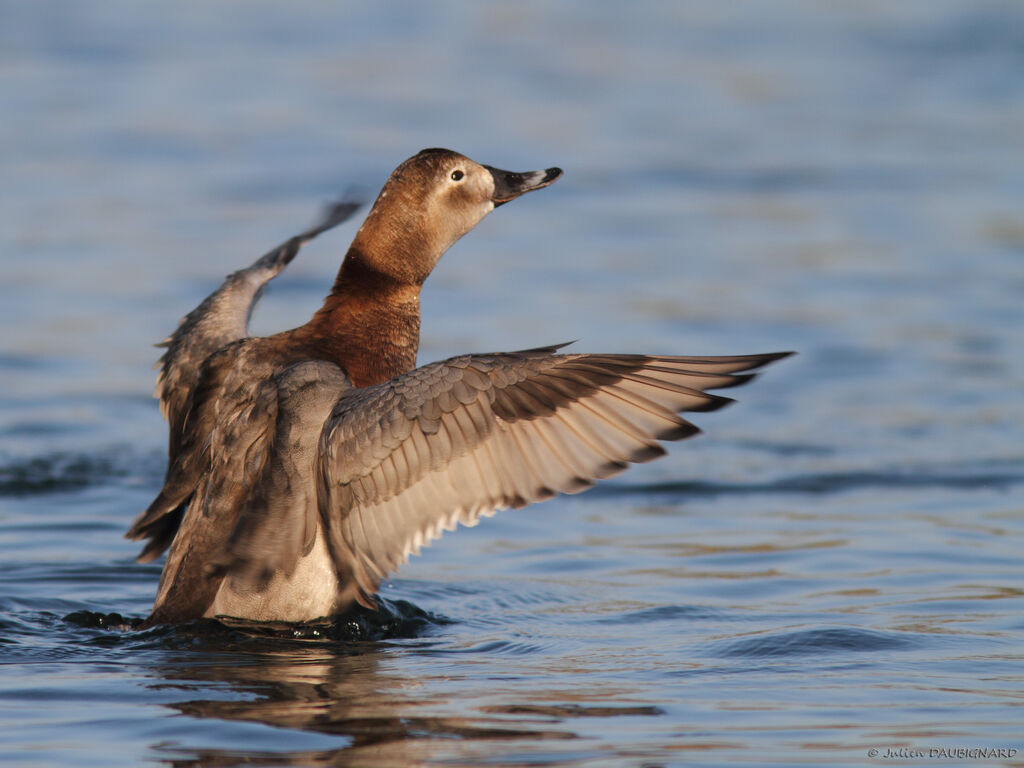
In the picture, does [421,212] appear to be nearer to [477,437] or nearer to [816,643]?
[477,437]

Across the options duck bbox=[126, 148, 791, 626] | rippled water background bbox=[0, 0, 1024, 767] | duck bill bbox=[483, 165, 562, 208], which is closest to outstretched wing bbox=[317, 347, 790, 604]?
duck bbox=[126, 148, 791, 626]

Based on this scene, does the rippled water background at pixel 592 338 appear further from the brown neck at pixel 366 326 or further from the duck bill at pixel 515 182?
the duck bill at pixel 515 182

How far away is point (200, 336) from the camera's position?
622 cm

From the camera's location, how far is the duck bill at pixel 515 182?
20.3 feet

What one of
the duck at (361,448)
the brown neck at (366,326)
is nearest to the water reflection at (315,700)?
the duck at (361,448)

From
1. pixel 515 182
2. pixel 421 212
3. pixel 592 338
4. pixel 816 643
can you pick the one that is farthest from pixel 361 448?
pixel 592 338

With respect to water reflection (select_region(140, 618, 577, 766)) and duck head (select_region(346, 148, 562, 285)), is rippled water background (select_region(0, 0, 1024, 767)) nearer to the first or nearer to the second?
water reflection (select_region(140, 618, 577, 766))

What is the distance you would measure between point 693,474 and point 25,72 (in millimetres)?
11640

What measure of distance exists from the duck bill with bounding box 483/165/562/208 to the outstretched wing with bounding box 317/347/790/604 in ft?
5.04

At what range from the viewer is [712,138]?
15.1 meters

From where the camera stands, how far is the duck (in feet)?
15.4

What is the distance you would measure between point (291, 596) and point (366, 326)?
113cm

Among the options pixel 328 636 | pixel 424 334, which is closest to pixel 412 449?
pixel 328 636

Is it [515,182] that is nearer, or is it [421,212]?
[421,212]
